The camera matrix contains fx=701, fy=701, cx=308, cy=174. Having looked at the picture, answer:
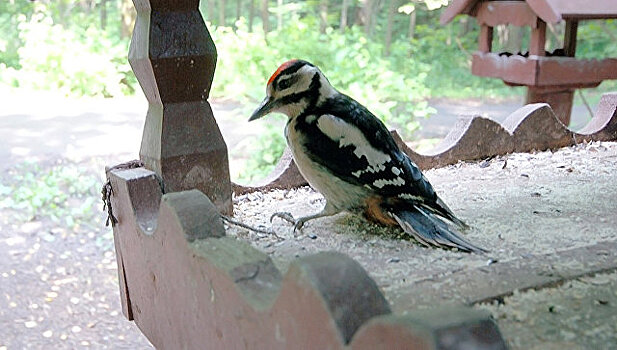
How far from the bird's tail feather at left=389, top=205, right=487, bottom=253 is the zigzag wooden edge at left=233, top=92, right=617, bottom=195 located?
49cm

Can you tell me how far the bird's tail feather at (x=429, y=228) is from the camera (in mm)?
1402

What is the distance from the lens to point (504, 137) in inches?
89.3

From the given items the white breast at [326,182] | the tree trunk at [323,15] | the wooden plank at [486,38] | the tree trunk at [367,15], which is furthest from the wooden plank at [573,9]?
the tree trunk at [367,15]

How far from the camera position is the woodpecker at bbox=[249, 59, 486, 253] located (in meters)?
1.50

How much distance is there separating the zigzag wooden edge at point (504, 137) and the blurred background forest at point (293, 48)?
87 cm

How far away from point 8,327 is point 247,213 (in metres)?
2.56

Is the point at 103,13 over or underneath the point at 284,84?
underneath

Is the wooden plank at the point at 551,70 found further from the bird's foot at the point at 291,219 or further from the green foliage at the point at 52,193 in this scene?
the green foliage at the point at 52,193

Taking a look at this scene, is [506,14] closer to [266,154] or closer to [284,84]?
[284,84]

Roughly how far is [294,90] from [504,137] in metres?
1.00

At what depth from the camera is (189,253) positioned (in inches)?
44.7

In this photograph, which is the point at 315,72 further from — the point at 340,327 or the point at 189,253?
the point at 340,327

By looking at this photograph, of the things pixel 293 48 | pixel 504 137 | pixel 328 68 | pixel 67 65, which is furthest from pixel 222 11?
pixel 504 137

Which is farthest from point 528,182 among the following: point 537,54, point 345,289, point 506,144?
point 345,289
